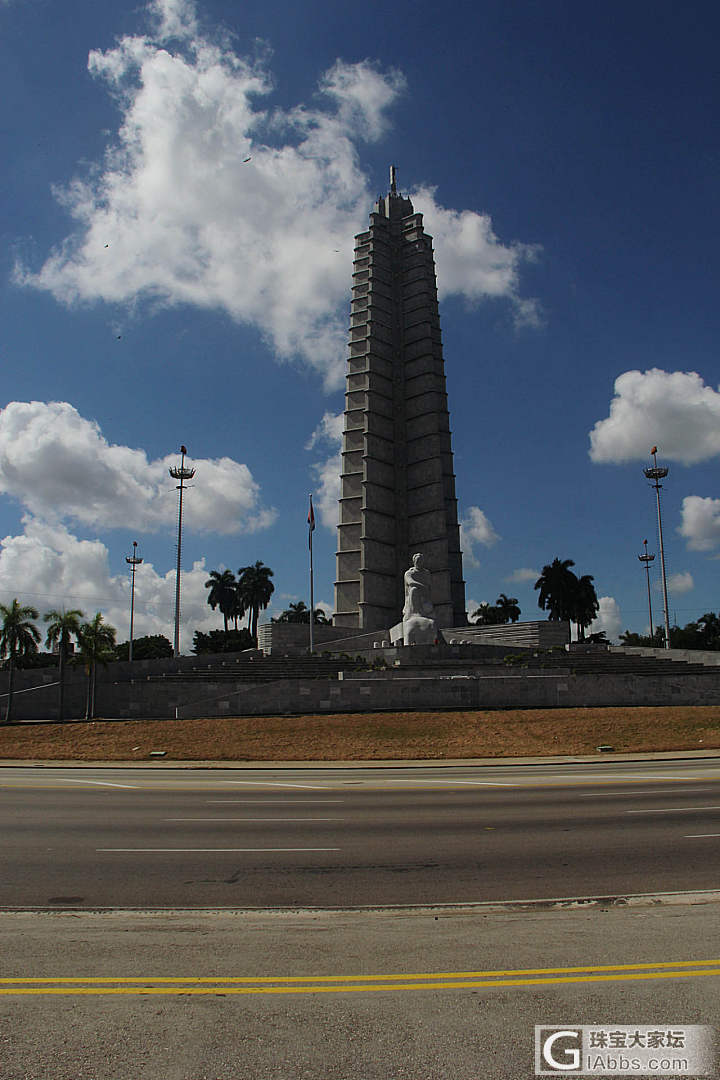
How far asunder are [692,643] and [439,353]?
50.9 metres

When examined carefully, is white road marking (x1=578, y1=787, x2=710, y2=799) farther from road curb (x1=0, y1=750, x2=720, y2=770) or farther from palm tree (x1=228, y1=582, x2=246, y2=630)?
palm tree (x1=228, y1=582, x2=246, y2=630)

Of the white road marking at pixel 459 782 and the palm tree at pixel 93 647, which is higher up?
the palm tree at pixel 93 647

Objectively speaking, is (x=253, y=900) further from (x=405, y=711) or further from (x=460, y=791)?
(x=405, y=711)

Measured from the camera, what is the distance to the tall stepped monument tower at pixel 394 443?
263 ft

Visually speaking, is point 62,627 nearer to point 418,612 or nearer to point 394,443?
point 418,612

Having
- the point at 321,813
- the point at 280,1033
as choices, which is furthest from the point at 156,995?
the point at 321,813

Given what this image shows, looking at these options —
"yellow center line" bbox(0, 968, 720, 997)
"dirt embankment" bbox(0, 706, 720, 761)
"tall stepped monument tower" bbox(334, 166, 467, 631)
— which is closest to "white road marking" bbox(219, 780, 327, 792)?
"dirt embankment" bbox(0, 706, 720, 761)

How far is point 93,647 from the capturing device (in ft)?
A: 140

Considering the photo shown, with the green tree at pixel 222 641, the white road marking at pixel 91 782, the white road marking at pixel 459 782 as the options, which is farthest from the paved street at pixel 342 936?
the green tree at pixel 222 641

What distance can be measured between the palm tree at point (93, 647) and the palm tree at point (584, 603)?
57.6 metres

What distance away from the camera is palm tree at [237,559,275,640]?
341ft

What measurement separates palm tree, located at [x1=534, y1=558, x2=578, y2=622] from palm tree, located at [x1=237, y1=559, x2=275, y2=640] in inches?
1518

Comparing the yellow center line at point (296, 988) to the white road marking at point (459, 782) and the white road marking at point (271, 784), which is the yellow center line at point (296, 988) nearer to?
the white road marking at point (271, 784)

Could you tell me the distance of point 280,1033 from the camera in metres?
4.86
